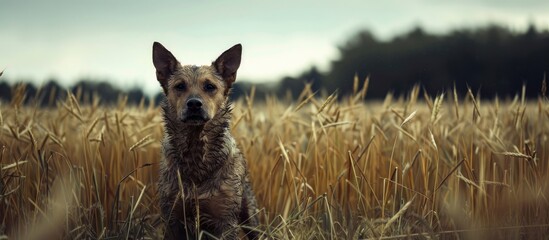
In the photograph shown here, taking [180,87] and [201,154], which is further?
[180,87]

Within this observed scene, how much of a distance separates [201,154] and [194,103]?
0.44m

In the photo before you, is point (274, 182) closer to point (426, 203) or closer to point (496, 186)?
point (426, 203)

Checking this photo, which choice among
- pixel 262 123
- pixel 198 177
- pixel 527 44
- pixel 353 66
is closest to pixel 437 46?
pixel 353 66

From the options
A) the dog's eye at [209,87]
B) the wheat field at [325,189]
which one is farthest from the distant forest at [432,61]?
the dog's eye at [209,87]

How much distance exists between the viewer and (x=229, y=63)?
4.55 metres

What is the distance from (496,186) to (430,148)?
67 centimetres

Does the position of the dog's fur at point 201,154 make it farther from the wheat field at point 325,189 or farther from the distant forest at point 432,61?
the distant forest at point 432,61

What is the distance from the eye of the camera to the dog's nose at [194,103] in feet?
13.5

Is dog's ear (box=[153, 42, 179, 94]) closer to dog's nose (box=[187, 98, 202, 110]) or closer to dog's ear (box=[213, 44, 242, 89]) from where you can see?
dog's ear (box=[213, 44, 242, 89])

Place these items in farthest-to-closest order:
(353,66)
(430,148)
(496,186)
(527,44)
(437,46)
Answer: (353,66) → (437,46) → (527,44) → (430,148) → (496,186)

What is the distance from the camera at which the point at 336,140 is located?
547 centimetres

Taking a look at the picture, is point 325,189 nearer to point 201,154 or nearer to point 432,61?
point 201,154

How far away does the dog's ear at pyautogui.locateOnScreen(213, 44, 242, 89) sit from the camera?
447cm

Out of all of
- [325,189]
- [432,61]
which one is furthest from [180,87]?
[432,61]
